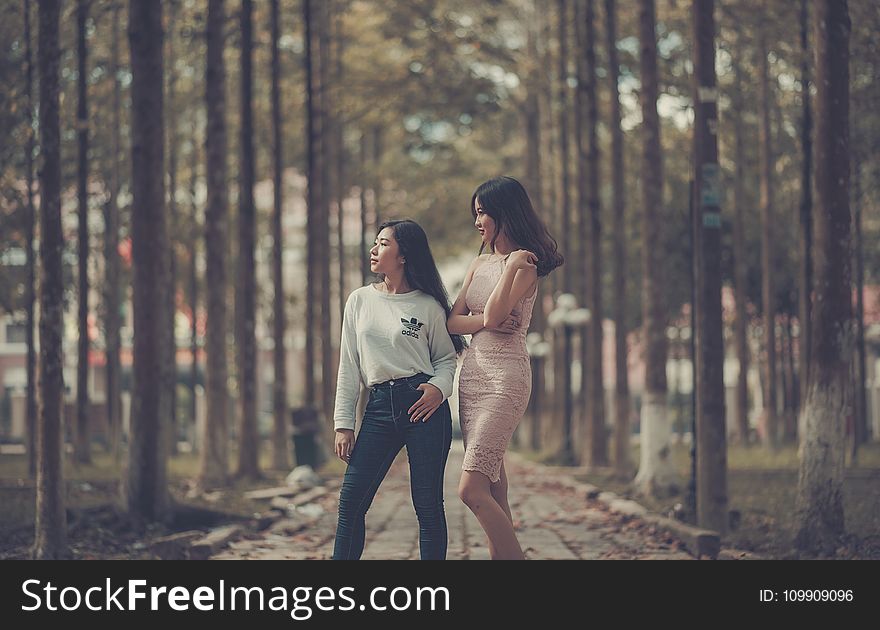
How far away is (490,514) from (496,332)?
2.87ft

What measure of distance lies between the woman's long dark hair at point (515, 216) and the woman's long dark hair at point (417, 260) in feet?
0.90

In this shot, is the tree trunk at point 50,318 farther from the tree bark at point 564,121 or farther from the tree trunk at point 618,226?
the tree bark at point 564,121

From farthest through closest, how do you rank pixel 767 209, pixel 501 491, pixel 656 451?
pixel 767 209 < pixel 656 451 < pixel 501 491

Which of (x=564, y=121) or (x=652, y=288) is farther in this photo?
(x=564, y=121)

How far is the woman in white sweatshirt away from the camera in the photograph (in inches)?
287

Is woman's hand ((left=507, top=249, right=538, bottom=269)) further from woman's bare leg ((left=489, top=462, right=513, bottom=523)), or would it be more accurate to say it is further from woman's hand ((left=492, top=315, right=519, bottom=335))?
woman's bare leg ((left=489, top=462, right=513, bottom=523))

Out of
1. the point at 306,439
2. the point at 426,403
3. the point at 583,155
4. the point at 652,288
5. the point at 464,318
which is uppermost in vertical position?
the point at 583,155

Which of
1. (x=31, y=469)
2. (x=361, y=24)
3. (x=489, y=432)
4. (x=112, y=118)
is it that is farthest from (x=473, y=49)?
(x=489, y=432)

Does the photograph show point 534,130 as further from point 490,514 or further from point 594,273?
point 490,514

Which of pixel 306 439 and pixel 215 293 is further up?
pixel 215 293

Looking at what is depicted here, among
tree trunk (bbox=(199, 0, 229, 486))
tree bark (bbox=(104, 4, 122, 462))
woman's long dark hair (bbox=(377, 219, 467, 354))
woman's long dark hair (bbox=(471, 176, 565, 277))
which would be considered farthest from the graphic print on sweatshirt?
tree bark (bbox=(104, 4, 122, 462))

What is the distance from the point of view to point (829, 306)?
40.4 ft

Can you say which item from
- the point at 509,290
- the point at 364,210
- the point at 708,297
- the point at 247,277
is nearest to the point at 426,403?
the point at 509,290

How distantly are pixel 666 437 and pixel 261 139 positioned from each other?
67.7 feet
